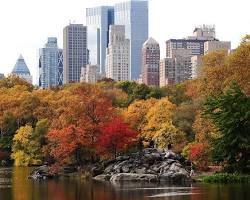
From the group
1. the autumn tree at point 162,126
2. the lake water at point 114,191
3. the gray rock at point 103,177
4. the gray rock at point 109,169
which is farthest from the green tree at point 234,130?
the autumn tree at point 162,126

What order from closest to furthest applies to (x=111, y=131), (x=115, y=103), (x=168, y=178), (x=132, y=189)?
(x=132, y=189), (x=168, y=178), (x=111, y=131), (x=115, y=103)

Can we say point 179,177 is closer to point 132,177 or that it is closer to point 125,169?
point 132,177

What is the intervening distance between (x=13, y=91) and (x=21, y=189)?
1999 inches

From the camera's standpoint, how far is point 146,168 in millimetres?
52656

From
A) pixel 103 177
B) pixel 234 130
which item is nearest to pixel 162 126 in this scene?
pixel 103 177

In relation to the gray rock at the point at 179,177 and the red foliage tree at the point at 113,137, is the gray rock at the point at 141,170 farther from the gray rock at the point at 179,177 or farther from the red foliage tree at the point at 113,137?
the red foliage tree at the point at 113,137

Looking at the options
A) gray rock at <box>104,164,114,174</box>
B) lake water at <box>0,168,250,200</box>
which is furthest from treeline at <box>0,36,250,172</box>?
lake water at <box>0,168,250,200</box>

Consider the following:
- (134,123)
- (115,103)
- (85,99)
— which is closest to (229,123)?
(85,99)

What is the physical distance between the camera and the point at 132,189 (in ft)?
139

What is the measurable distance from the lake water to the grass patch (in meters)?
1.64

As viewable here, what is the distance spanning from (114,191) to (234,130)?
931cm

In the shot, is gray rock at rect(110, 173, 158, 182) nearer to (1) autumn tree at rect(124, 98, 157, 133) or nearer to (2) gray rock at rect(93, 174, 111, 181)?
(2) gray rock at rect(93, 174, 111, 181)

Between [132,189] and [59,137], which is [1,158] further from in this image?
[132,189]

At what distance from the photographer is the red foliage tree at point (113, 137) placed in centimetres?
5553
